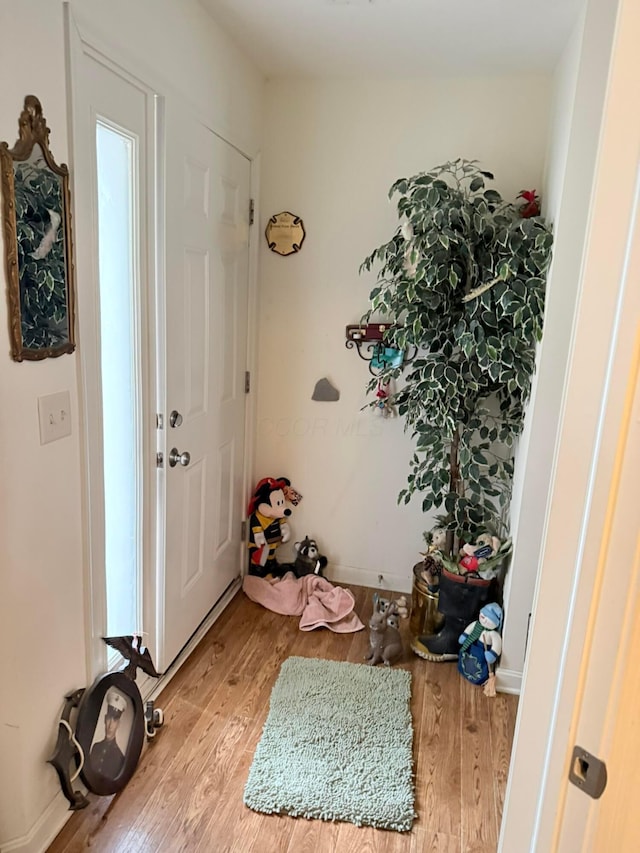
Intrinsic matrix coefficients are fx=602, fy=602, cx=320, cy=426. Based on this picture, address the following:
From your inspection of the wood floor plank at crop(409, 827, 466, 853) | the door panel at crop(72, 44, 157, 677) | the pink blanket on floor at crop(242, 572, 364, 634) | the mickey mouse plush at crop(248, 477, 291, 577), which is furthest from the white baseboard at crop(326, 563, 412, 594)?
the wood floor plank at crop(409, 827, 466, 853)

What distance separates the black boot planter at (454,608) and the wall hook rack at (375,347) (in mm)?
935

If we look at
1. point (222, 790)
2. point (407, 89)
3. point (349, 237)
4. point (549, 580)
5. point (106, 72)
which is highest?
point (407, 89)

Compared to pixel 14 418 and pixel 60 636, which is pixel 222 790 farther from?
pixel 14 418

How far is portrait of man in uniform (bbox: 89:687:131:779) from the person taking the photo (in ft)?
5.57

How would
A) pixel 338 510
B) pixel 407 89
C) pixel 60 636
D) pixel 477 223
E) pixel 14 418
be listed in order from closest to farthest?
pixel 14 418, pixel 60 636, pixel 477 223, pixel 407 89, pixel 338 510

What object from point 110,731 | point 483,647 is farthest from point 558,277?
point 110,731

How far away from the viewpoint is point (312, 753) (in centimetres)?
195

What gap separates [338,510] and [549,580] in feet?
7.42

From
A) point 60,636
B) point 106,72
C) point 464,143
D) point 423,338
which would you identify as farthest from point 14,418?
point 464,143

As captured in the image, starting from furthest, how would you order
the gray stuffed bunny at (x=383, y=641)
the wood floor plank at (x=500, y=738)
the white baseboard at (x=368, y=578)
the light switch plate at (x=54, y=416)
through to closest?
the white baseboard at (x=368, y=578)
the gray stuffed bunny at (x=383, y=641)
the wood floor plank at (x=500, y=738)
the light switch plate at (x=54, y=416)

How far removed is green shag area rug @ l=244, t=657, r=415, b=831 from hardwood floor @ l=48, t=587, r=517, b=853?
4cm

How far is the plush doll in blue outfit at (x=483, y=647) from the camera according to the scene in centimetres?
230

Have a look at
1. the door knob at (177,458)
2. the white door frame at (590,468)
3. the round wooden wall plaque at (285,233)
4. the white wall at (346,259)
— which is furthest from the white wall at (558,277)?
the door knob at (177,458)

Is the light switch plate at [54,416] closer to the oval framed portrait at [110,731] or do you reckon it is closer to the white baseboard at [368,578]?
the oval framed portrait at [110,731]
